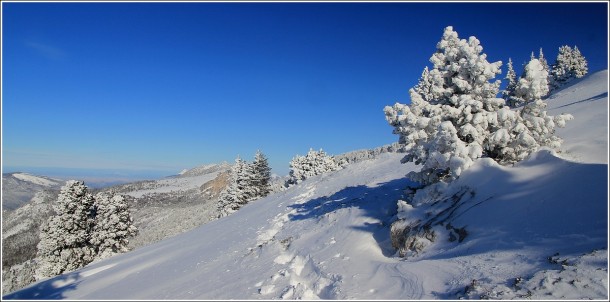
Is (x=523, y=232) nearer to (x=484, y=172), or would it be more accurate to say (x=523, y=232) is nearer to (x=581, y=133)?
(x=484, y=172)

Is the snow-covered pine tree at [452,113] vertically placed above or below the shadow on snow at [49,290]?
above

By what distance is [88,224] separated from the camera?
35.5m

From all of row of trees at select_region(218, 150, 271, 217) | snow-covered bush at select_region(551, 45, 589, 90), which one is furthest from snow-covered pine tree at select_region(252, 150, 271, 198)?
snow-covered bush at select_region(551, 45, 589, 90)

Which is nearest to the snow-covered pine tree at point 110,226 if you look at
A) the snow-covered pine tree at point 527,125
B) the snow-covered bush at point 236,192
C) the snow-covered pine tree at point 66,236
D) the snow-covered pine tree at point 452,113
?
the snow-covered pine tree at point 66,236

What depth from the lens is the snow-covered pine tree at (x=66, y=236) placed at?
33438mm

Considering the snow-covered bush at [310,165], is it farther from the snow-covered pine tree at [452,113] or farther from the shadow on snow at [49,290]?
the snow-covered pine tree at [452,113]

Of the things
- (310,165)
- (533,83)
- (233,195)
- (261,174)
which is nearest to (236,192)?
(233,195)

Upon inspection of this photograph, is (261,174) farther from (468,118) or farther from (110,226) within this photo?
(468,118)

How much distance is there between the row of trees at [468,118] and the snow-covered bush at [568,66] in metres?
77.8

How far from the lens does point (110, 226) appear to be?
120 ft

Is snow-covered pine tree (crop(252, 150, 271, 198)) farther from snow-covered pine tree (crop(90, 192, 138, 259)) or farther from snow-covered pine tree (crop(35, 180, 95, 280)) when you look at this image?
snow-covered pine tree (crop(35, 180, 95, 280))

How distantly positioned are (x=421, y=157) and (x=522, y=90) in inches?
196

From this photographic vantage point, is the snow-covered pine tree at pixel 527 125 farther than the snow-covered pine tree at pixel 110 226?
No

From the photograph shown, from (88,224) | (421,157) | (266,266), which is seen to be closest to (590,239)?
(421,157)
